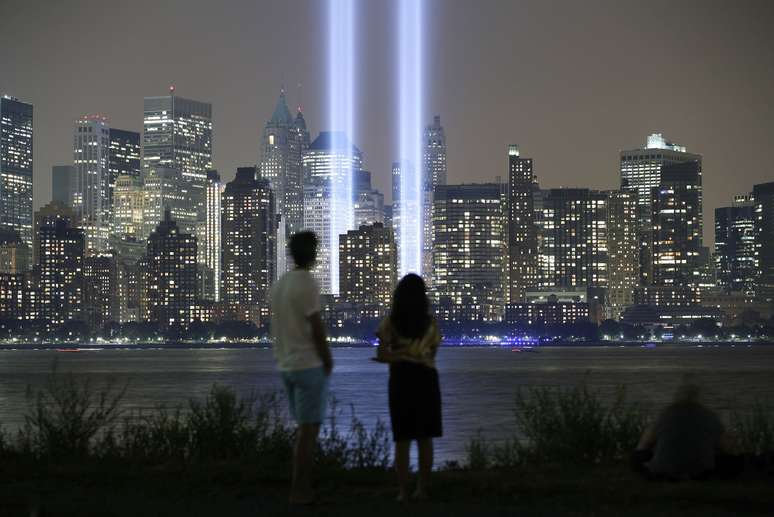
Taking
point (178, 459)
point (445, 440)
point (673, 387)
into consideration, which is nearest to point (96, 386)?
point (673, 387)

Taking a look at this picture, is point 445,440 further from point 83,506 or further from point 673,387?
point 673,387

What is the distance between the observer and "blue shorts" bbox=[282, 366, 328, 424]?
1398 cm

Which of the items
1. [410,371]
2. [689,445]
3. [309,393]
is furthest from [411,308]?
[689,445]

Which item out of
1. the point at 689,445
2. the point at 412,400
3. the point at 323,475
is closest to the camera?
the point at 412,400

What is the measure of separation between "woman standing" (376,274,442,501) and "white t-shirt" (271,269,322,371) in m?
0.89

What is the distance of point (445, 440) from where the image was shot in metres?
39.0

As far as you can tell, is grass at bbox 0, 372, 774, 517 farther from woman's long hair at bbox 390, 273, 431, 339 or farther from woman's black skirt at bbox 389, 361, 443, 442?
woman's long hair at bbox 390, 273, 431, 339

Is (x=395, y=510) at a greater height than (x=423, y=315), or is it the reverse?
→ (x=423, y=315)

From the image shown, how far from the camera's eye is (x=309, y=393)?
551 inches

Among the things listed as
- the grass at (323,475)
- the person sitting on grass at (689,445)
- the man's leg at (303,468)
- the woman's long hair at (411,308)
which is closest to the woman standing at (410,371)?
the woman's long hair at (411,308)

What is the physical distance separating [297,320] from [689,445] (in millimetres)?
4551

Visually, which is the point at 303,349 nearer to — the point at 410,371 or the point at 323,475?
the point at 410,371

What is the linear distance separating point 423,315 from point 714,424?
355 centimetres

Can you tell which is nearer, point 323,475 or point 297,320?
point 297,320
